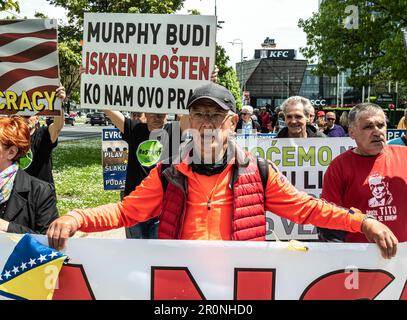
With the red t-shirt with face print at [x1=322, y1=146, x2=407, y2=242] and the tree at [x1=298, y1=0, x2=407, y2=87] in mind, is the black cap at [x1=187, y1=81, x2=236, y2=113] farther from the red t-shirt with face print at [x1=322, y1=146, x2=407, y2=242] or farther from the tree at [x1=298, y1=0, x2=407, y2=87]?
the tree at [x1=298, y1=0, x2=407, y2=87]

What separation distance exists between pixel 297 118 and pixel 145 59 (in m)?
1.74

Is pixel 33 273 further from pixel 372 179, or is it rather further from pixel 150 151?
pixel 150 151

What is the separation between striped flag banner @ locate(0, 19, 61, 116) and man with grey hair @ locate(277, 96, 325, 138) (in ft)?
7.27

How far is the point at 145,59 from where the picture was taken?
454 cm

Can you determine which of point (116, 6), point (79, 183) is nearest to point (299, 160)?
point (79, 183)

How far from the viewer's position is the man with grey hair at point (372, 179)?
3.14 metres

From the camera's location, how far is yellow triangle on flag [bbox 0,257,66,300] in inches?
94.5

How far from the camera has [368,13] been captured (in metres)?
21.1

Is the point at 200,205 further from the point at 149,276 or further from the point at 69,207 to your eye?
the point at 69,207

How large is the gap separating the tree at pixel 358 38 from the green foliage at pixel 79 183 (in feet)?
34.9

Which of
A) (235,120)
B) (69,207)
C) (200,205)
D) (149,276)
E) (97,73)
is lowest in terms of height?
(69,207)
